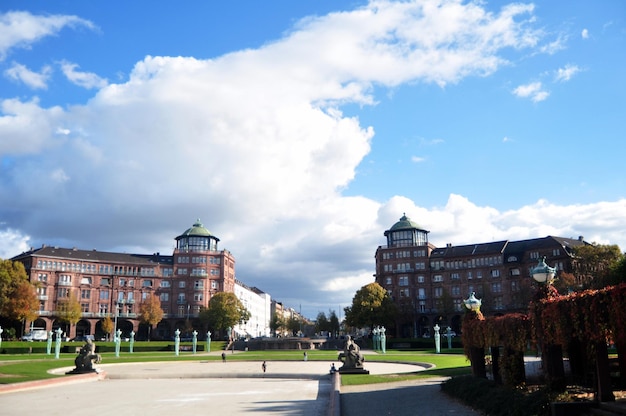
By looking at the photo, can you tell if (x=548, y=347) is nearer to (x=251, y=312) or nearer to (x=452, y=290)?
(x=452, y=290)

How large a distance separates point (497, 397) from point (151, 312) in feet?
341

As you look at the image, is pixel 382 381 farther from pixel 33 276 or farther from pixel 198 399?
pixel 33 276

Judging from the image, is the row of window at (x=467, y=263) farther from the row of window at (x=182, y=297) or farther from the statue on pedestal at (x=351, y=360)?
the statue on pedestal at (x=351, y=360)

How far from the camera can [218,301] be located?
112 meters

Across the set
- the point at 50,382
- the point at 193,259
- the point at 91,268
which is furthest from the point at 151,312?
the point at 50,382

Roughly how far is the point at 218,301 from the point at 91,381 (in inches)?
2981

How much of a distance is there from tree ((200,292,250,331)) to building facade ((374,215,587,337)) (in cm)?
3266

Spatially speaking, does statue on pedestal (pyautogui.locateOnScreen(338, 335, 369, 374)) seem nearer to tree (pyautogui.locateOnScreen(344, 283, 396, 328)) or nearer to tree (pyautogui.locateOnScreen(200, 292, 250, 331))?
tree (pyautogui.locateOnScreen(344, 283, 396, 328))

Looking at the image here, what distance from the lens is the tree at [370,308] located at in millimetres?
103188

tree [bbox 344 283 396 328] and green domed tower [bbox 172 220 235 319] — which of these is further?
green domed tower [bbox 172 220 235 319]

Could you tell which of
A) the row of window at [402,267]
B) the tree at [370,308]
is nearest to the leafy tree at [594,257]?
the tree at [370,308]

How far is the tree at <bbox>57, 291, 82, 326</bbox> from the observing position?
104m

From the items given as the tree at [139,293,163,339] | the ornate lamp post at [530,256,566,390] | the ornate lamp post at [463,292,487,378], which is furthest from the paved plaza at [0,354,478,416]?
the tree at [139,293,163,339]

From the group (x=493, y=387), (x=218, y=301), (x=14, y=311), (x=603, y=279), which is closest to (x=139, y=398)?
(x=493, y=387)
